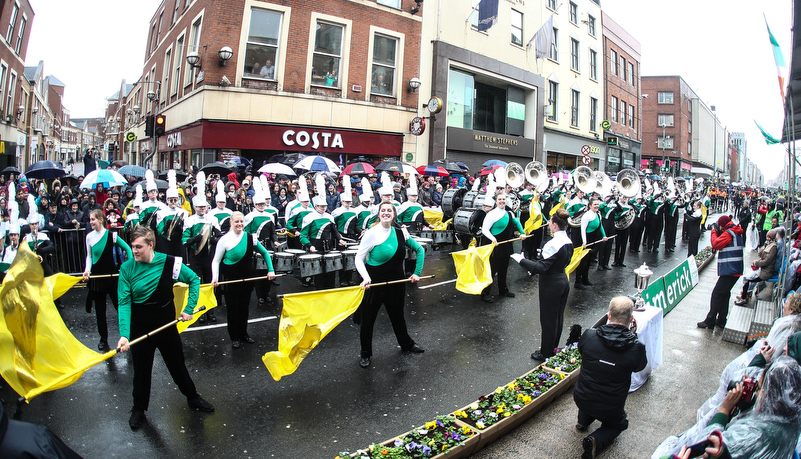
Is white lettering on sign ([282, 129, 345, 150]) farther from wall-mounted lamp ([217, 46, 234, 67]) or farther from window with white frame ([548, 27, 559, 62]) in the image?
window with white frame ([548, 27, 559, 62])

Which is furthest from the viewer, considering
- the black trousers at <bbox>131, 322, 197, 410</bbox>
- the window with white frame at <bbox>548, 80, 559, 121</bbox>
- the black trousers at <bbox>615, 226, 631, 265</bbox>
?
the window with white frame at <bbox>548, 80, 559, 121</bbox>

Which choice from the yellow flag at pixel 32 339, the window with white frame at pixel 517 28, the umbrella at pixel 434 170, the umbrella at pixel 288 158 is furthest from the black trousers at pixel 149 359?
the window with white frame at pixel 517 28

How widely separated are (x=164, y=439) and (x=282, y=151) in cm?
1656

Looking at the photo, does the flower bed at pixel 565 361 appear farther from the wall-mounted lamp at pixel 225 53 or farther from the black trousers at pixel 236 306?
the wall-mounted lamp at pixel 225 53

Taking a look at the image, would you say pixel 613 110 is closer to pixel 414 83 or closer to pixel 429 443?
pixel 414 83

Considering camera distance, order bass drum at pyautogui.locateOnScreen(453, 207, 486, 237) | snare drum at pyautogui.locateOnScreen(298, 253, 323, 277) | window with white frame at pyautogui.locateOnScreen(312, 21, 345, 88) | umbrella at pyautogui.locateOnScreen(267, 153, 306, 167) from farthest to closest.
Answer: window with white frame at pyautogui.locateOnScreen(312, 21, 345, 88) < umbrella at pyautogui.locateOnScreen(267, 153, 306, 167) < bass drum at pyautogui.locateOnScreen(453, 207, 486, 237) < snare drum at pyautogui.locateOnScreen(298, 253, 323, 277)

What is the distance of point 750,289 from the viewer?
10.1 metres

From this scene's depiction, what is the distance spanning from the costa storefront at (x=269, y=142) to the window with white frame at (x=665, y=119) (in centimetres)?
5454

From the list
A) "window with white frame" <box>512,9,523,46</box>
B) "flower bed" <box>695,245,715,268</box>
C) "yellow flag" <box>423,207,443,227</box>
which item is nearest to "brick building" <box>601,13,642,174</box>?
"window with white frame" <box>512,9,523,46</box>

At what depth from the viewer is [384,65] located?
22.2 m

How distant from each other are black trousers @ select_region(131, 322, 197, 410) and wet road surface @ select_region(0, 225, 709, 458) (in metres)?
0.26

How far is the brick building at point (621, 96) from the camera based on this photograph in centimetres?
3891

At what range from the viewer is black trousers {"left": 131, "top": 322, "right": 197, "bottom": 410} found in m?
4.80

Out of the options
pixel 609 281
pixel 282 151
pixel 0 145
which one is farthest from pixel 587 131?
pixel 0 145
